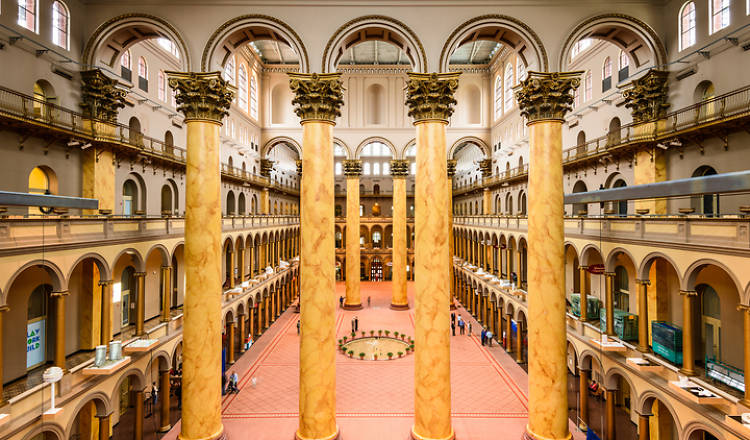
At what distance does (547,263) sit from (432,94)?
4.80 metres

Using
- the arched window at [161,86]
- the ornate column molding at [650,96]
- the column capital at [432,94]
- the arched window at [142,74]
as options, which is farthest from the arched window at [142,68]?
the ornate column molding at [650,96]

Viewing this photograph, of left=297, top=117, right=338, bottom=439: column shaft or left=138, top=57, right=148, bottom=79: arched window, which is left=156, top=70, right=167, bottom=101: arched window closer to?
left=138, top=57, right=148, bottom=79: arched window

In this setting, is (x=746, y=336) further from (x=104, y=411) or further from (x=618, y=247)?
(x=104, y=411)

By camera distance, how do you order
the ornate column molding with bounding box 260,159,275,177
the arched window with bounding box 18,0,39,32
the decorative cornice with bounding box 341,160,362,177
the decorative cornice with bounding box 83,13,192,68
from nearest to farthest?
the decorative cornice with bounding box 83,13,192,68 < the arched window with bounding box 18,0,39,32 < the decorative cornice with bounding box 341,160,362,177 < the ornate column molding with bounding box 260,159,275,177

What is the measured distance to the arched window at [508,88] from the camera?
2850 cm

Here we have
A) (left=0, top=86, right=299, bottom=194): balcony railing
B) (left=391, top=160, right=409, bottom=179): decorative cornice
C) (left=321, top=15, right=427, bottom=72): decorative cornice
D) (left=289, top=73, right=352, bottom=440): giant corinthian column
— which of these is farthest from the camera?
(left=391, top=160, right=409, bottom=179): decorative cornice

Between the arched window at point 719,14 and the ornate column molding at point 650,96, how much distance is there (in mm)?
1834

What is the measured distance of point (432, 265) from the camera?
905cm

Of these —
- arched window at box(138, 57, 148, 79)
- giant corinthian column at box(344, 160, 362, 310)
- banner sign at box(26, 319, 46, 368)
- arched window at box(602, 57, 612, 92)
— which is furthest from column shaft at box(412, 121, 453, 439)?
giant corinthian column at box(344, 160, 362, 310)

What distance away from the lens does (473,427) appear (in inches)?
502

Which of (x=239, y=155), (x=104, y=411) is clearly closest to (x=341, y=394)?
(x=104, y=411)

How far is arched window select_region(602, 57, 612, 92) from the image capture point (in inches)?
757

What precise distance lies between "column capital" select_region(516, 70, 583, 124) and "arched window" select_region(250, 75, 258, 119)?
86.2ft

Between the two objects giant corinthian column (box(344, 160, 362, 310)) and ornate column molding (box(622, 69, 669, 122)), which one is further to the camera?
giant corinthian column (box(344, 160, 362, 310))
